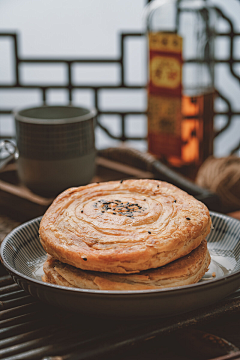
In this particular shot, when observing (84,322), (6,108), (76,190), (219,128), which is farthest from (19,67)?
(84,322)

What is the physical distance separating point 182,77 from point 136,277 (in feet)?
3.28

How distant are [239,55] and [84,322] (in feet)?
5.21

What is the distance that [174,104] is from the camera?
1533mm

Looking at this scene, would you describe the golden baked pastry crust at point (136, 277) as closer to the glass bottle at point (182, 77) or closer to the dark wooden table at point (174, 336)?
the dark wooden table at point (174, 336)

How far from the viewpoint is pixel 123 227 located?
73 cm

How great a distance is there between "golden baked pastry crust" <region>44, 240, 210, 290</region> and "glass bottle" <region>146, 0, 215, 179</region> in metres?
0.88

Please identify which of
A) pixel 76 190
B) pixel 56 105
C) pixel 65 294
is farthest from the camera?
pixel 56 105

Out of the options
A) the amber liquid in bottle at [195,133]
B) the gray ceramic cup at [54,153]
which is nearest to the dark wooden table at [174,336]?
the gray ceramic cup at [54,153]

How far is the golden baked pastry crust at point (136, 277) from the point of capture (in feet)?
2.18

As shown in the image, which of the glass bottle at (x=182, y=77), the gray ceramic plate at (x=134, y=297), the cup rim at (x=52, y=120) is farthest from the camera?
the glass bottle at (x=182, y=77)

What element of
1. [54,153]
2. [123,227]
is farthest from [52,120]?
[123,227]

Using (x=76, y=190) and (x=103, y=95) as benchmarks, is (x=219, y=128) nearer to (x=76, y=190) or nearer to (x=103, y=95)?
(x=103, y=95)

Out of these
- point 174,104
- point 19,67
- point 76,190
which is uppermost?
point 19,67

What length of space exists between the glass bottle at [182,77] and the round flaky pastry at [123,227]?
71 cm
